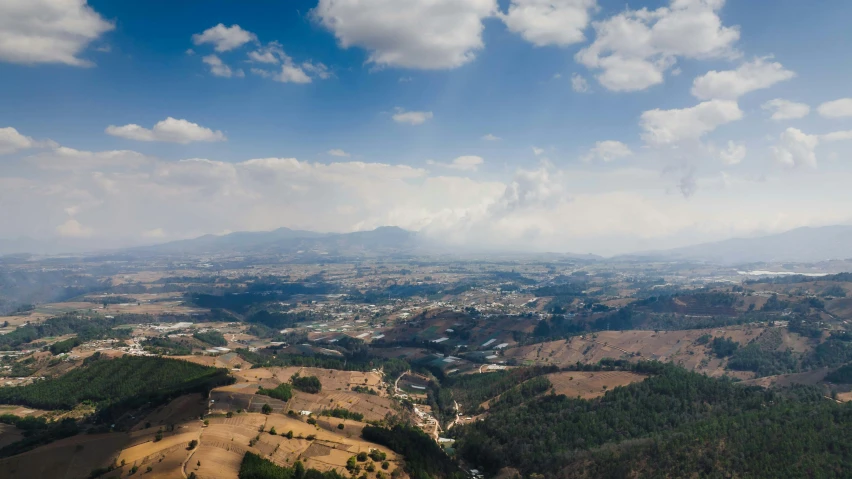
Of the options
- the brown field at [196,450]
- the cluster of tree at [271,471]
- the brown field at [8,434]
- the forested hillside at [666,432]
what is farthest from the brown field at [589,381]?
the brown field at [8,434]

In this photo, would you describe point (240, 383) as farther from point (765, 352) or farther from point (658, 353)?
point (765, 352)

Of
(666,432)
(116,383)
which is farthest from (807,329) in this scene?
(116,383)

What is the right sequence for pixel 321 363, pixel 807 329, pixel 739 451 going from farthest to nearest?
pixel 807 329, pixel 321 363, pixel 739 451

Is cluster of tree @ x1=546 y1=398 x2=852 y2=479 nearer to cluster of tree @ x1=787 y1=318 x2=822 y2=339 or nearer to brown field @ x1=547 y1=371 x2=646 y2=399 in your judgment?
brown field @ x1=547 y1=371 x2=646 y2=399

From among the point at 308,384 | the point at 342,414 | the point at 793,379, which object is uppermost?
the point at 308,384

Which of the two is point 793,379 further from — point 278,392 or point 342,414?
point 278,392

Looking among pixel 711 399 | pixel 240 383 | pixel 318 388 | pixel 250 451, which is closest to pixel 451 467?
pixel 250 451
